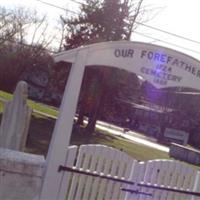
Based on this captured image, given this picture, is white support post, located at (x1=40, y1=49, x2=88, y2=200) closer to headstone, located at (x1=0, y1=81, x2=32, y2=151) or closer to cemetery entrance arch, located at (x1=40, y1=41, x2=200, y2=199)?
cemetery entrance arch, located at (x1=40, y1=41, x2=200, y2=199)

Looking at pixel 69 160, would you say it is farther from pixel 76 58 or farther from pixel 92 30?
pixel 92 30

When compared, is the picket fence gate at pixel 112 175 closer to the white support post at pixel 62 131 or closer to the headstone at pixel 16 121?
the white support post at pixel 62 131

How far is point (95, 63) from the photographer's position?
5828 mm

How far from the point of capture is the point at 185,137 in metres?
65.4

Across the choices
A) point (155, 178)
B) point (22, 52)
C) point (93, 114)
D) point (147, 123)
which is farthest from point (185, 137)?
point (155, 178)

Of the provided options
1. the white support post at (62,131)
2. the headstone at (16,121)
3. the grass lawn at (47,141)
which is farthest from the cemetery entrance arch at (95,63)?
the grass lawn at (47,141)

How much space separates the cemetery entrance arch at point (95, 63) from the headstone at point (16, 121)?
4.48 ft

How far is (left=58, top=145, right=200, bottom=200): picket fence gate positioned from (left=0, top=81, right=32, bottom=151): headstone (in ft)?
3.70

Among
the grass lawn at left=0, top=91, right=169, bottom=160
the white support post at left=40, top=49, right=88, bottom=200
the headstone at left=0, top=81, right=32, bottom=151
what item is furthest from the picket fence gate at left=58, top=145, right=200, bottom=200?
the grass lawn at left=0, top=91, right=169, bottom=160

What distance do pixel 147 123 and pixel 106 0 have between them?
4255 centimetres

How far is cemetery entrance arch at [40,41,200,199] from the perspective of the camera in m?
5.79

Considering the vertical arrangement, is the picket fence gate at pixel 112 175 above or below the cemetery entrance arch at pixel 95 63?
below

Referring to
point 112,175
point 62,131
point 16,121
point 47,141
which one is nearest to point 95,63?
point 62,131

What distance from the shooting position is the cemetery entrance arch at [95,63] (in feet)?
19.0
